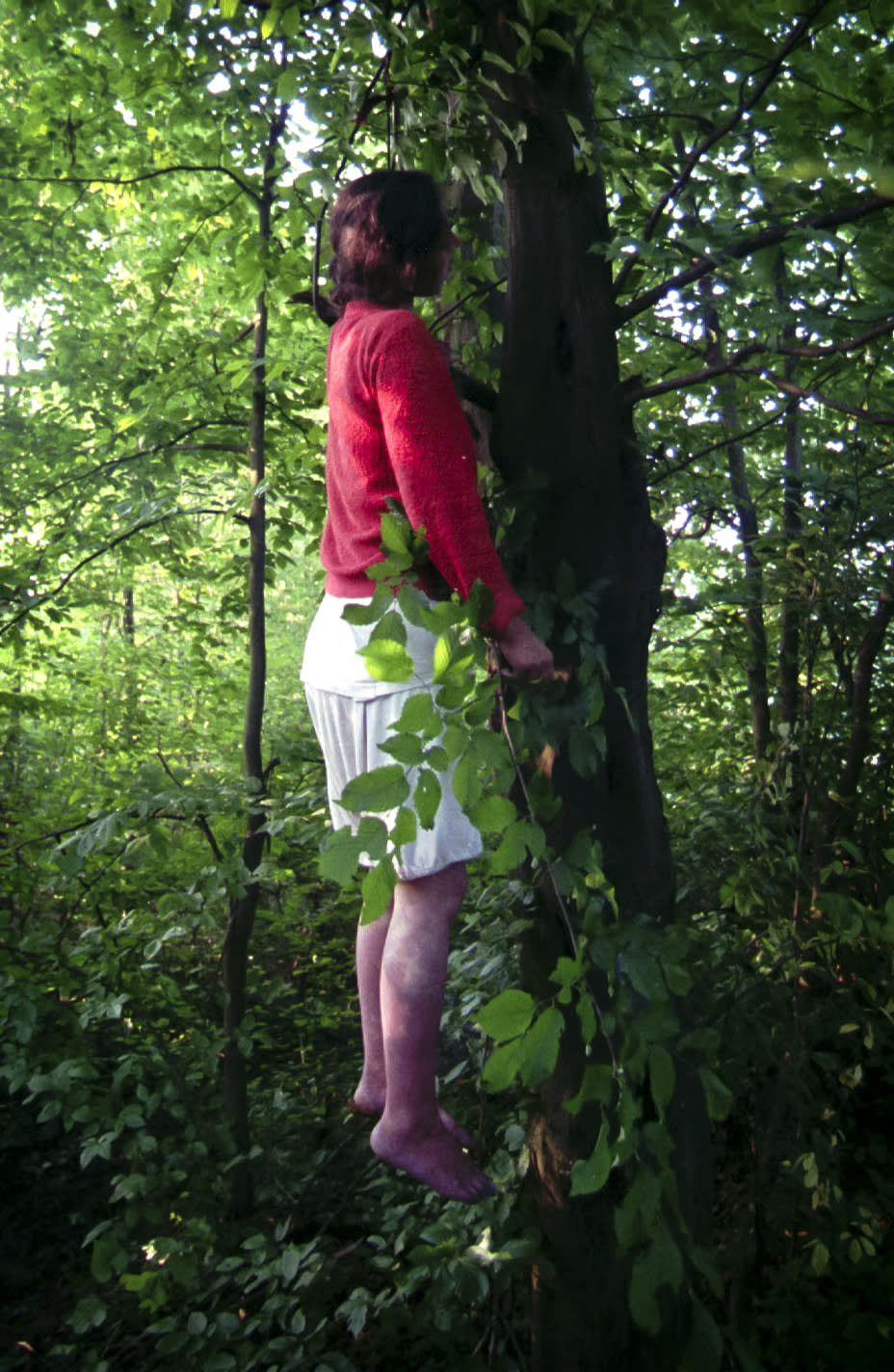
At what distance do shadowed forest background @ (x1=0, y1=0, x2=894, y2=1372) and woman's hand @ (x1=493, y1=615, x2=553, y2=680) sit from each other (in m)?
0.06

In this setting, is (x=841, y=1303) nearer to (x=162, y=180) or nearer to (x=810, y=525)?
(x=810, y=525)

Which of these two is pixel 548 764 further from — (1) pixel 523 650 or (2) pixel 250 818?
(2) pixel 250 818

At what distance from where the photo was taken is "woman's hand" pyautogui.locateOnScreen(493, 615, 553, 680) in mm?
1668

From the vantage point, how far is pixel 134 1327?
386 cm

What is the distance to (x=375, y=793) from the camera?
1189 mm

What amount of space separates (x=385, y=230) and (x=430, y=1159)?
5.75 feet

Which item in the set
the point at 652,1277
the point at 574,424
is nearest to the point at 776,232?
the point at 574,424

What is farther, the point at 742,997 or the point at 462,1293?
the point at 742,997

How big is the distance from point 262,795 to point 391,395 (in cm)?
172

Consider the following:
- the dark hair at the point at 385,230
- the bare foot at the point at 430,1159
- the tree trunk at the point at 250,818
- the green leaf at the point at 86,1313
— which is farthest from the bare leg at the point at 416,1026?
the tree trunk at the point at 250,818

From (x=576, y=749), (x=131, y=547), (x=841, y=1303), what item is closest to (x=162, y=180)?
(x=131, y=547)

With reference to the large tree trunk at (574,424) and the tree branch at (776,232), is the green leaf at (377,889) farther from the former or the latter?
the tree branch at (776,232)

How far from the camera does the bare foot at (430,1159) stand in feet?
6.06

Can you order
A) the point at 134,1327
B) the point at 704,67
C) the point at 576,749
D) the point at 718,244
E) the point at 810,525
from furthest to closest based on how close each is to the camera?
the point at 134,1327 < the point at 810,525 < the point at 704,67 < the point at 718,244 < the point at 576,749
